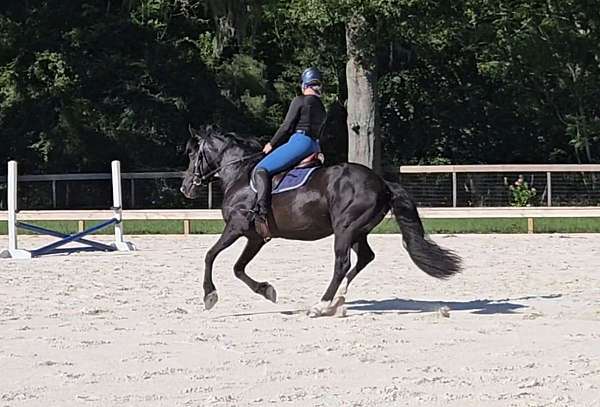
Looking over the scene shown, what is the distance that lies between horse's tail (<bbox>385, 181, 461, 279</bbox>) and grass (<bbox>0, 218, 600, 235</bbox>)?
11.4 m

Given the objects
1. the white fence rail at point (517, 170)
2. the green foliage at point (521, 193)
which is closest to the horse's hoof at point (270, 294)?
the green foliage at point (521, 193)

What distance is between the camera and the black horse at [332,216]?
11109mm

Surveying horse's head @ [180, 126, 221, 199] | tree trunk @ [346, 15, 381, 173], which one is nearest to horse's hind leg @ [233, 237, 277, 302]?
horse's head @ [180, 126, 221, 199]

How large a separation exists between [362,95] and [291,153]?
17.5 m

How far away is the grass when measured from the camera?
2325 cm

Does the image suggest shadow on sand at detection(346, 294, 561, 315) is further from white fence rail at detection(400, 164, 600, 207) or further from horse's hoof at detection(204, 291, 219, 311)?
white fence rail at detection(400, 164, 600, 207)

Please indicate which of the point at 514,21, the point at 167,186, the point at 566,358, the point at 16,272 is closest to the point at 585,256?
the point at 16,272

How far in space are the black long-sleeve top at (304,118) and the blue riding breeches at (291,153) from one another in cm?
6

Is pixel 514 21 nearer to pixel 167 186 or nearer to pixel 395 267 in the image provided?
pixel 167 186

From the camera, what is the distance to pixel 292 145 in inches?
449

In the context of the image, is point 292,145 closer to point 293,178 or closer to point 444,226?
point 293,178

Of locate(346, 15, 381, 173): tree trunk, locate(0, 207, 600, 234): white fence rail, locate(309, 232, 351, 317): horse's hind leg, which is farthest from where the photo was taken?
locate(346, 15, 381, 173): tree trunk

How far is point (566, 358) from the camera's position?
8.55 metres

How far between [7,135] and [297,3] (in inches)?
397
